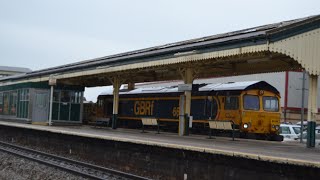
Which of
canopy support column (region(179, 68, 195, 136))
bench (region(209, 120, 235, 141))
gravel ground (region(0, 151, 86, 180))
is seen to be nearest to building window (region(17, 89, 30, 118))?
gravel ground (region(0, 151, 86, 180))

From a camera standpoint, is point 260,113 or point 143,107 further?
point 143,107

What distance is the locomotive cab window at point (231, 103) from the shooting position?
20478mm

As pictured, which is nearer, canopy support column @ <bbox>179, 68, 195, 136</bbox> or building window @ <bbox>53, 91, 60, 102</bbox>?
canopy support column @ <bbox>179, 68, 195, 136</bbox>

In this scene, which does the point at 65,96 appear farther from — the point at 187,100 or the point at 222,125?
the point at 222,125

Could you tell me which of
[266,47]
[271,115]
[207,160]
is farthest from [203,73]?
[207,160]

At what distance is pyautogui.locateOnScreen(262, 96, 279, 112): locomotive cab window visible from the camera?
21214 mm

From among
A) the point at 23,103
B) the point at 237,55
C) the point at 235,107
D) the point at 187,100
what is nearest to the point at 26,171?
the point at 187,100

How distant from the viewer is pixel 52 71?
27.7 m

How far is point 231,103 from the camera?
20.7 m

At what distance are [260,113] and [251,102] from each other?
652 millimetres

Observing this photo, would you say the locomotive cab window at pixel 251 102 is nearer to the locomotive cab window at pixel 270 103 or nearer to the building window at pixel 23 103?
the locomotive cab window at pixel 270 103

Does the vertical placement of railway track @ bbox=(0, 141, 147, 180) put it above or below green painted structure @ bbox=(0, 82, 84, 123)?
below

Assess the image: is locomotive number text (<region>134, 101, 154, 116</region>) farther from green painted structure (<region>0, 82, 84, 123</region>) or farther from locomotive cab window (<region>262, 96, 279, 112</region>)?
locomotive cab window (<region>262, 96, 279, 112</region>)

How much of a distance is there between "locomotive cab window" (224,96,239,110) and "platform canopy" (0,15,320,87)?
117cm
